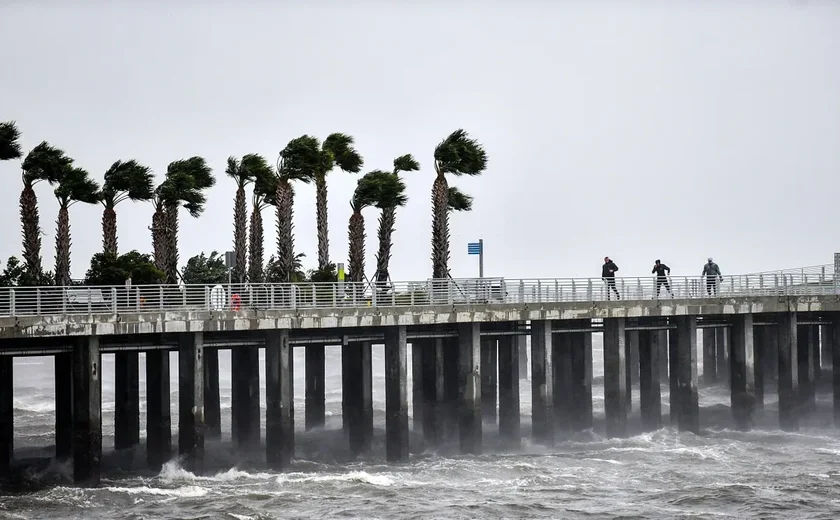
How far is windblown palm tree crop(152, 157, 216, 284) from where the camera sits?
5944 cm

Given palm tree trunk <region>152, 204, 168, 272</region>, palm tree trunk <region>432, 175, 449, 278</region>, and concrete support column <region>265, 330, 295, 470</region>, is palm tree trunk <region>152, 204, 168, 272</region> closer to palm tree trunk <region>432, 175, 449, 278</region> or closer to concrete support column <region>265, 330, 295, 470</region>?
palm tree trunk <region>432, 175, 449, 278</region>

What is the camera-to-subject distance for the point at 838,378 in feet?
194

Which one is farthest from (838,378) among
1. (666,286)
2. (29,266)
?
(29,266)

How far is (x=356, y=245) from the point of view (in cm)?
6122

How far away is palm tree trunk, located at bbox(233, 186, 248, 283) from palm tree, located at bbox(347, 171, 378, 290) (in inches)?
288

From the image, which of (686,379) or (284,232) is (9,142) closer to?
(284,232)

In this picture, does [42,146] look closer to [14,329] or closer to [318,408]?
Result: [318,408]

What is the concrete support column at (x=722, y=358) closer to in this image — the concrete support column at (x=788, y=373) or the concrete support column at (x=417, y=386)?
the concrete support column at (x=788, y=373)

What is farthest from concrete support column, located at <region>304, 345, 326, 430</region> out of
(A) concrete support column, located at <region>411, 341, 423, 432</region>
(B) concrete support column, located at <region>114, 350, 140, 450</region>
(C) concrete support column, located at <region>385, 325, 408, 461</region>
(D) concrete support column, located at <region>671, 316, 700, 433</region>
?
(D) concrete support column, located at <region>671, 316, 700, 433</region>

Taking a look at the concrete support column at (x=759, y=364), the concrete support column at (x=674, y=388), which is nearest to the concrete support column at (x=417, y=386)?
the concrete support column at (x=674, y=388)

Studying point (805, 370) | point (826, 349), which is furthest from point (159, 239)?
point (826, 349)

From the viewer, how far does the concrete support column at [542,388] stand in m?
49.3

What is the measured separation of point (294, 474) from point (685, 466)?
49.1 feet

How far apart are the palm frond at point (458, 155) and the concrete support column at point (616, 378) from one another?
14.5m
